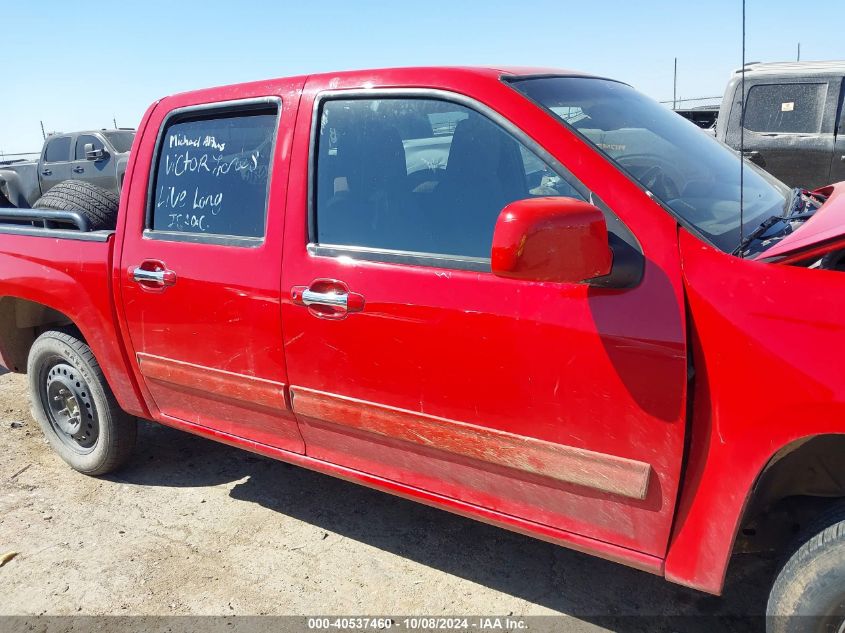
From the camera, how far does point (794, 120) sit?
6.30 meters

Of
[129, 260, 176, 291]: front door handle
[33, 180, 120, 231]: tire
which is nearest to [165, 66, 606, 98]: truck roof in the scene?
[129, 260, 176, 291]: front door handle

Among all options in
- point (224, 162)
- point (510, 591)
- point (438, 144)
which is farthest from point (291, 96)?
point (510, 591)

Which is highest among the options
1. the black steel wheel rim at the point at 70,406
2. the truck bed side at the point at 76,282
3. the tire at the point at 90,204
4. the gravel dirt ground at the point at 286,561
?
the tire at the point at 90,204

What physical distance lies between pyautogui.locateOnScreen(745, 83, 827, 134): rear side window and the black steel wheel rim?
602cm

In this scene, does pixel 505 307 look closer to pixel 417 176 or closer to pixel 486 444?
pixel 486 444

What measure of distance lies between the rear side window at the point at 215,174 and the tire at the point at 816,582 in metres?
2.01

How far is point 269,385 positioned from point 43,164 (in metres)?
14.0

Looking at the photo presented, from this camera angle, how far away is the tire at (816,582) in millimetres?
1727

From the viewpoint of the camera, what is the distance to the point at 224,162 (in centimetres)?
281

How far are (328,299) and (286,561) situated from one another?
4.02 ft

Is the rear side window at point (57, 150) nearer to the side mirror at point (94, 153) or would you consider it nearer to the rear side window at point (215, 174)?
the side mirror at point (94, 153)

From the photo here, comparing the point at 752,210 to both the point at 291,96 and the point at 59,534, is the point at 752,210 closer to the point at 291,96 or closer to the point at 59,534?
the point at 291,96

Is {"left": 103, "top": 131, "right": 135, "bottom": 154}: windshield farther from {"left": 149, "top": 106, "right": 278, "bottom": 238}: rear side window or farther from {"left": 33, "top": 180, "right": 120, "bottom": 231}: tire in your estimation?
{"left": 149, "top": 106, "right": 278, "bottom": 238}: rear side window

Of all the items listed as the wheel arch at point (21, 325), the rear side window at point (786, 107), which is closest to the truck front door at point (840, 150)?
the rear side window at point (786, 107)
